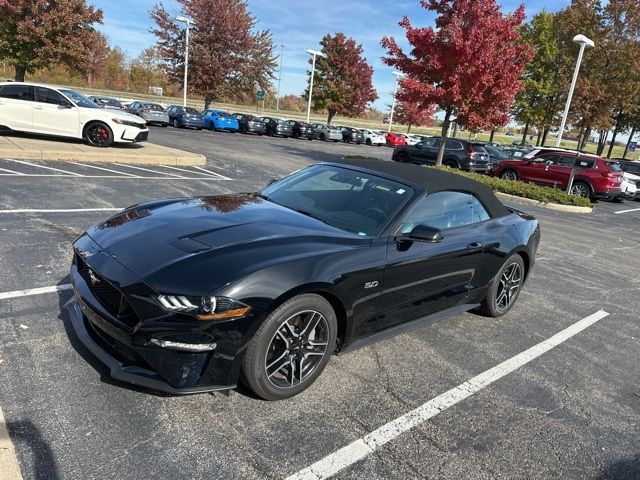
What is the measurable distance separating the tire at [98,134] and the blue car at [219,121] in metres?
18.8

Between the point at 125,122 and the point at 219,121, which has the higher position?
the point at 125,122

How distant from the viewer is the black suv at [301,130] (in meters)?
35.7

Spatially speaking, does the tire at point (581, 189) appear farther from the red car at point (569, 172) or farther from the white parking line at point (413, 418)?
the white parking line at point (413, 418)

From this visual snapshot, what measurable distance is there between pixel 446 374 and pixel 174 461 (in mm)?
2101

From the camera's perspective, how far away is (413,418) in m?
3.04

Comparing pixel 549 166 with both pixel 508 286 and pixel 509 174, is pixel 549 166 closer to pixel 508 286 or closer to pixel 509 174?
pixel 509 174

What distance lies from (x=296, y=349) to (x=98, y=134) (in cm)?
1232

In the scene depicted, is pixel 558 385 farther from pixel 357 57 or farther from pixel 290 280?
pixel 357 57

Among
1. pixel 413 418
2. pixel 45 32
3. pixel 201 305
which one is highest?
pixel 45 32

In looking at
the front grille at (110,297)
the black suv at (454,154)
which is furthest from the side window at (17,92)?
the black suv at (454,154)

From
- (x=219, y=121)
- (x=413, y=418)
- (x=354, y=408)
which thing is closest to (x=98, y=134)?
(x=354, y=408)

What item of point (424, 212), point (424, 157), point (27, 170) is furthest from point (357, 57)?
point (424, 212)

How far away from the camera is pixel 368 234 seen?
3502mm

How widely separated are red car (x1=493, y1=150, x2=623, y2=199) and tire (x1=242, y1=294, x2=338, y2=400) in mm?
16791
